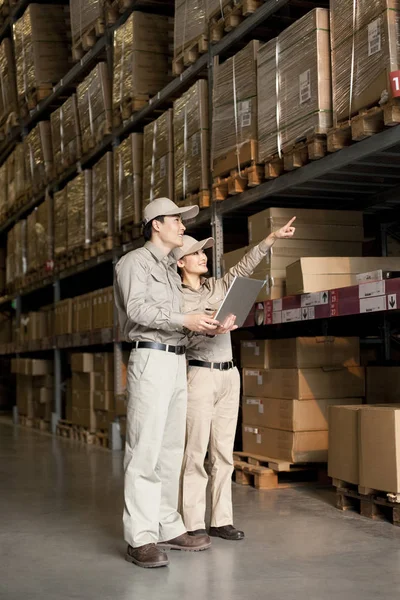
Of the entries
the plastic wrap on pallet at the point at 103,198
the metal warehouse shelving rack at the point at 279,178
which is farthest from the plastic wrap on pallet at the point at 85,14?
the plastic wrap on pallet at the point at 103,198

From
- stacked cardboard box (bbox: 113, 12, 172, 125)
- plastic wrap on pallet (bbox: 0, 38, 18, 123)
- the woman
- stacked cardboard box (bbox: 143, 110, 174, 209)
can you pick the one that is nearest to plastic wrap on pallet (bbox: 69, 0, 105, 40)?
stacked cardboard box (bbox: 113, 12, 172, 125)

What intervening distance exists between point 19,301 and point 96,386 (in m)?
4.97

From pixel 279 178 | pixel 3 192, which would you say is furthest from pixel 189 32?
pixel 3 192

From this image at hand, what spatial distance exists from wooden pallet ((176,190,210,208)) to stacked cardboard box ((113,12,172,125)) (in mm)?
2012

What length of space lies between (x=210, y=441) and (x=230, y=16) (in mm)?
3890

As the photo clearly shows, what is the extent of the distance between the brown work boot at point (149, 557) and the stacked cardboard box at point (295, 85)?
3073 mm

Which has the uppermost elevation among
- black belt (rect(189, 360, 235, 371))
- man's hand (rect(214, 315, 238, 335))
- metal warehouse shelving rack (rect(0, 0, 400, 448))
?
metal warehouse shelving rack (rect(0, 0, 400, 448))

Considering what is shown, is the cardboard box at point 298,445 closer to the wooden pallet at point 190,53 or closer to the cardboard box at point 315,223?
the cardboard box at point 315,223

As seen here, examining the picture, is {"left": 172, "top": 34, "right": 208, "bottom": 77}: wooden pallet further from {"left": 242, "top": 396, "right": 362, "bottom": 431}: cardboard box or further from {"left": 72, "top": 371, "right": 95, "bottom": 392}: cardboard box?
{"left": 72, "top": 371, "right": 95, "bottom": 392}: cardboard box

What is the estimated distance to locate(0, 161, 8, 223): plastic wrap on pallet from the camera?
15.6 meters

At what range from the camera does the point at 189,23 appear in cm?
807

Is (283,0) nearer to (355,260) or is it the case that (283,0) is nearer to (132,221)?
(355,260)

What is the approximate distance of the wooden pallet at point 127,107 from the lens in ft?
31.4

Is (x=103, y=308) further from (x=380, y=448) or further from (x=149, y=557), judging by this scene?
(x=149, y=557)
